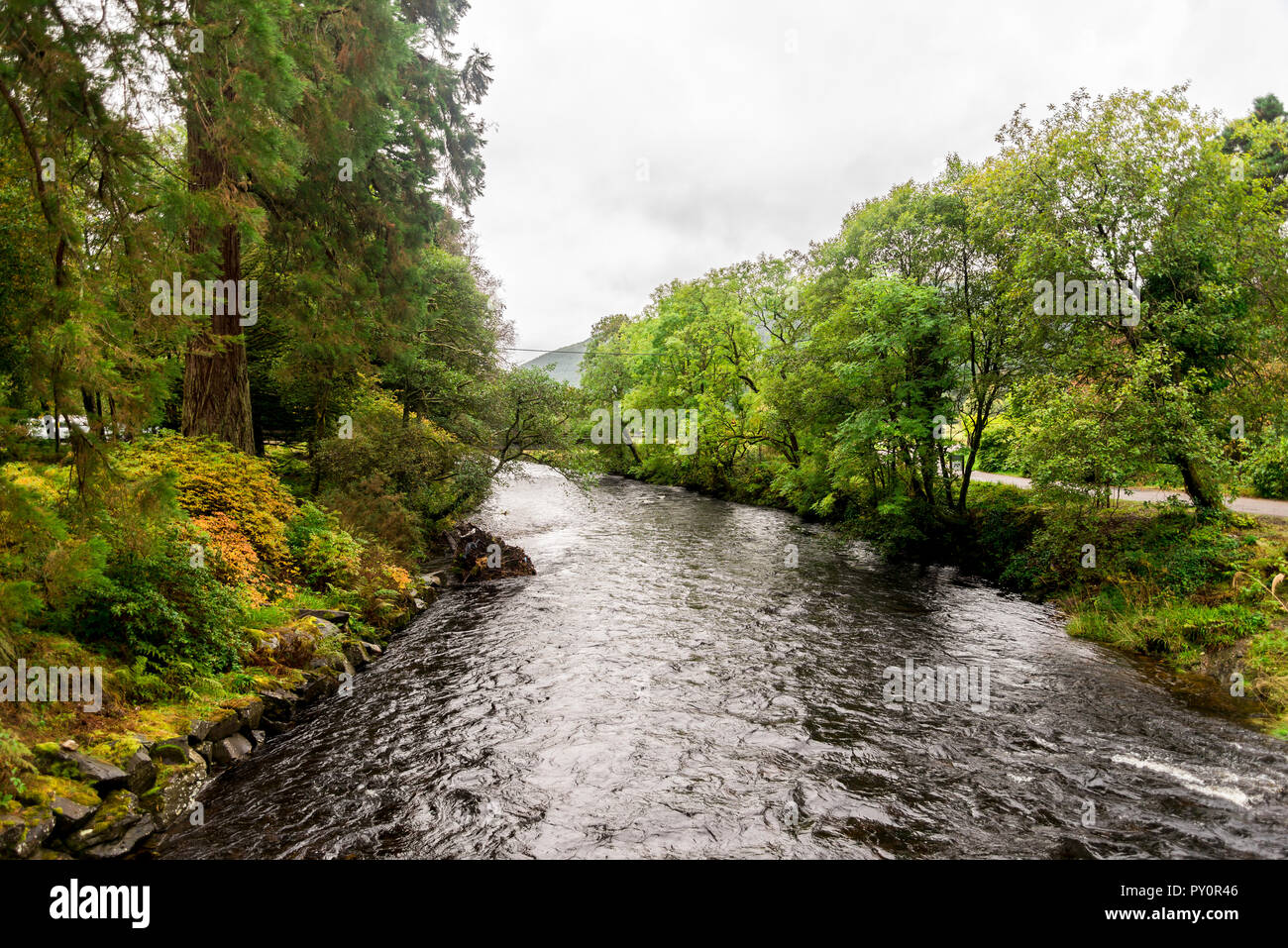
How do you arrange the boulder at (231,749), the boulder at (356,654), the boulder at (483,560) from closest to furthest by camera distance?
the boulder at (231,749) → the boulder at (356,654) → the boulder at (483,560)

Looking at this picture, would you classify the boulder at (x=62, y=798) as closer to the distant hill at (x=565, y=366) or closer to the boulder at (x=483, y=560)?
the boulder at (x=483, y=560)

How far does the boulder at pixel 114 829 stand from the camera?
4645mm

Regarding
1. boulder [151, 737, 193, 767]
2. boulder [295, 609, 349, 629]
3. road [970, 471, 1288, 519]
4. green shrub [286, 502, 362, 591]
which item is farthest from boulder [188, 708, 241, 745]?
road [970, 471, 1288, 519]

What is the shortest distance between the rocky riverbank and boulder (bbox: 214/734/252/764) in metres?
0.01

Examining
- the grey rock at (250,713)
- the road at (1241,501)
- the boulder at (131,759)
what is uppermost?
the road at (1241,501)

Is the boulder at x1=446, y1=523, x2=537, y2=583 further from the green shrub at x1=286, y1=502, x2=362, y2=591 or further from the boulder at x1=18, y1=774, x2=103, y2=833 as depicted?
the boulder at x1=18, y1=774, x2=103, y2=833

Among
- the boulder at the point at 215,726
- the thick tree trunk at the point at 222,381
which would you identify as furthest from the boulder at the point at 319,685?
the thick tree trunk at the point at 222,381

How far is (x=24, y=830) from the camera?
4.26 meters

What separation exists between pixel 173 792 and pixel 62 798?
104cm

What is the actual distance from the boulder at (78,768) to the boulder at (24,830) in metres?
0.56

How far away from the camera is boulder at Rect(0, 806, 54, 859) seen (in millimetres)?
4125

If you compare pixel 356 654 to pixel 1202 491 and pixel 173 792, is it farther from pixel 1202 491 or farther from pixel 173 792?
pixel 1202 491

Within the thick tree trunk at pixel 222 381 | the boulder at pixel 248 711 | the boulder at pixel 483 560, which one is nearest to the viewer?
the boulder at pixel 248 711
